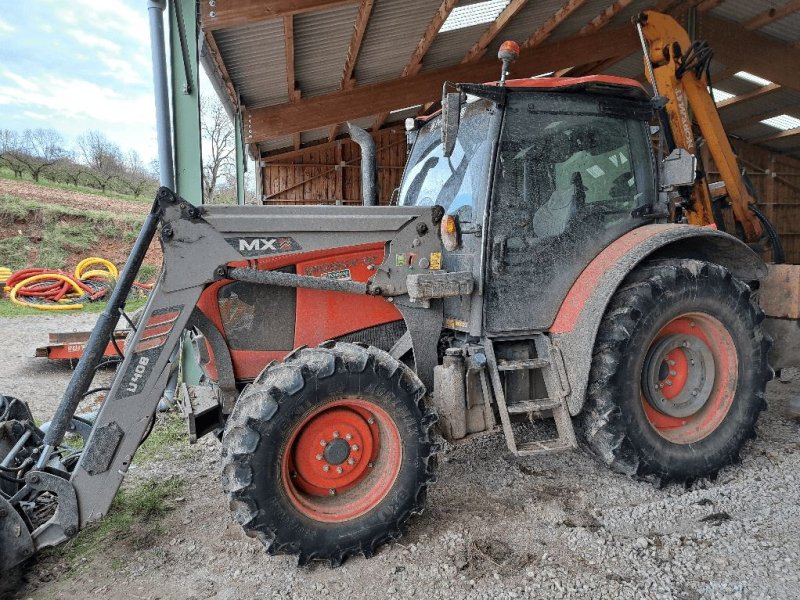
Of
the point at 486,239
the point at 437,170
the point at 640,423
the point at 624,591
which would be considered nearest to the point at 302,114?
the point at 437,170

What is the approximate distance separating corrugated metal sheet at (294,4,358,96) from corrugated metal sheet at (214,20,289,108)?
26 cm

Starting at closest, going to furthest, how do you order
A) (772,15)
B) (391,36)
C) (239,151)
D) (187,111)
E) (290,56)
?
(187,111)
(290,56)
(391,36)
(239,151)
(772,15)

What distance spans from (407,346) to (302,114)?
7297mm

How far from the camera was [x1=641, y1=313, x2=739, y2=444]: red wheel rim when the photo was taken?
3.27 metres

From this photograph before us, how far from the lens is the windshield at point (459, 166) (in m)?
3.08

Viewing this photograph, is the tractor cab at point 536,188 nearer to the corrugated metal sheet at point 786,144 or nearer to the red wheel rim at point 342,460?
the red wheel rim at point 342,460

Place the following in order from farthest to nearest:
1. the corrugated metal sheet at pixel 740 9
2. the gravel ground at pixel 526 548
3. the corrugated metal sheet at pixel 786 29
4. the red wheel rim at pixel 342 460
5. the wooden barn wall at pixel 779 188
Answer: the wooden barn wall at pixel 779 188 → the corrugated metal sheet at pixel 786 29 → the corrugated metal sheet at pixel 740 9 → the red wheel rim at pixel 342 460 → the gravel ground at pixel 526 548

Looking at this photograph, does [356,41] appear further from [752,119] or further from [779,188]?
[779,188]

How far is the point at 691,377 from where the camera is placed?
338 centimetres

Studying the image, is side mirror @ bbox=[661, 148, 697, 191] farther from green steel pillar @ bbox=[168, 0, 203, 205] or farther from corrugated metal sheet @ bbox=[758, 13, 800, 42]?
corrugated metal sheet @ bbox=[758, 13, 800, 42]

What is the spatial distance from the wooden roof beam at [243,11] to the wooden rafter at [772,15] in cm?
740

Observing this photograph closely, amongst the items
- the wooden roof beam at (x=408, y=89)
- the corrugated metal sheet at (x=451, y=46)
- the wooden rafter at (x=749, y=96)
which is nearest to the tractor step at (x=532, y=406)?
the corrugated metal sheet at (x=451, y=46)

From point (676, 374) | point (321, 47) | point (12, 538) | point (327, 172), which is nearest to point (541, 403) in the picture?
point (676, 374)

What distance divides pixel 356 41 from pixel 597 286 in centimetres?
560
